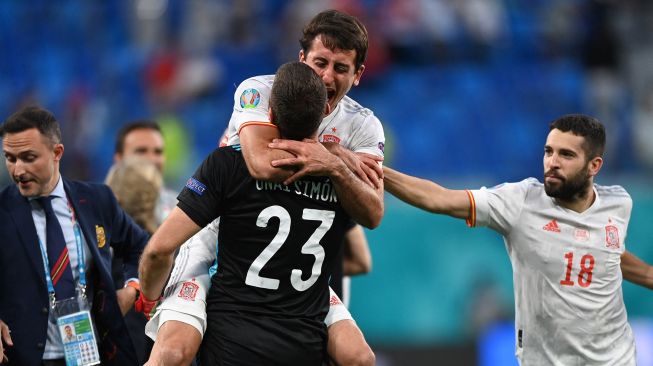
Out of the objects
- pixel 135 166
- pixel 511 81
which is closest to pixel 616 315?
pixel 135 166

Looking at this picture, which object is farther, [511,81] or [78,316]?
[511,81]

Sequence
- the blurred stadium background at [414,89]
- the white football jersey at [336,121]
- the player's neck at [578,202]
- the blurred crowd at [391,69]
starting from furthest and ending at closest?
the blurred crowd at [391,69] < the blurred stadium background at [414,89] < the player's neck at [578,202] < the white football jersey at [336,121]

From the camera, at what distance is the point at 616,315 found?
5.85m

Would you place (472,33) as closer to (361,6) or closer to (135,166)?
(361,6)

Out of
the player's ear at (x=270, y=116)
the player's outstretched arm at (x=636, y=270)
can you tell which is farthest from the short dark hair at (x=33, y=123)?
the player's outstretched arm at (x=636, y=270)

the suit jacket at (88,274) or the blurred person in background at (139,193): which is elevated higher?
the blurred person in background at (139,193)

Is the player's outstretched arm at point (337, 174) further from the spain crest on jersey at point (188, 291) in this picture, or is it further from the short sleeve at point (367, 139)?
the spain crest on jersey at point (188, 291)

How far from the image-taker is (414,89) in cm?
1312

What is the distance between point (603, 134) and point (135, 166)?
310cm

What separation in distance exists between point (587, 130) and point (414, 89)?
7.28 metres

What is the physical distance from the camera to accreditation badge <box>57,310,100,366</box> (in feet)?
17.0

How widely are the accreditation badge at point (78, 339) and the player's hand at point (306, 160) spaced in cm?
149

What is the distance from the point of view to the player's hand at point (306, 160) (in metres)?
4.44

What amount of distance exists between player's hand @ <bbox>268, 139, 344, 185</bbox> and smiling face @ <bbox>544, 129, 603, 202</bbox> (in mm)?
1784
